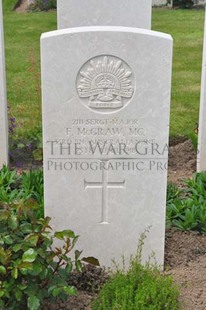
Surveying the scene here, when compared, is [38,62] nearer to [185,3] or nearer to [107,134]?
[107,134]

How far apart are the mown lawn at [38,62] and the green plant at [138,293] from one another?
2705 mm

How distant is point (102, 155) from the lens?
12.8ft

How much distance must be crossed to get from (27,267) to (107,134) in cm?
97

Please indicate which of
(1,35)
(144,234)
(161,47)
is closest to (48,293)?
(144,234)

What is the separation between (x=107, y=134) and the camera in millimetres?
3871

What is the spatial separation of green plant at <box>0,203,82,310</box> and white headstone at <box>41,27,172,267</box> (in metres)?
0.44

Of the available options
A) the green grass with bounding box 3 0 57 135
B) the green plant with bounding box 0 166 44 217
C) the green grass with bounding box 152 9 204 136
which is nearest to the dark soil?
the green plant with bounding box 0 166 44 217

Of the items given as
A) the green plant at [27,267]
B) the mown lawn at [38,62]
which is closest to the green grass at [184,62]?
the mown lawn at [38,62]

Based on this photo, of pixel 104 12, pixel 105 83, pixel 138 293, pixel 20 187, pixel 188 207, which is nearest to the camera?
pixel 138 293

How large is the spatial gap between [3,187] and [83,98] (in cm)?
138

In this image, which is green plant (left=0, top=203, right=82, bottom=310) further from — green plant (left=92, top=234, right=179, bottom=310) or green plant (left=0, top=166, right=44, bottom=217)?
green plant (left=0, top=166, right=44, bottom=217)

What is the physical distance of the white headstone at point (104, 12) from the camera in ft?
17.9

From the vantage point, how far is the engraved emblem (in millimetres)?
3764

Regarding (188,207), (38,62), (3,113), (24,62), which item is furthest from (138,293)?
(24,62)
